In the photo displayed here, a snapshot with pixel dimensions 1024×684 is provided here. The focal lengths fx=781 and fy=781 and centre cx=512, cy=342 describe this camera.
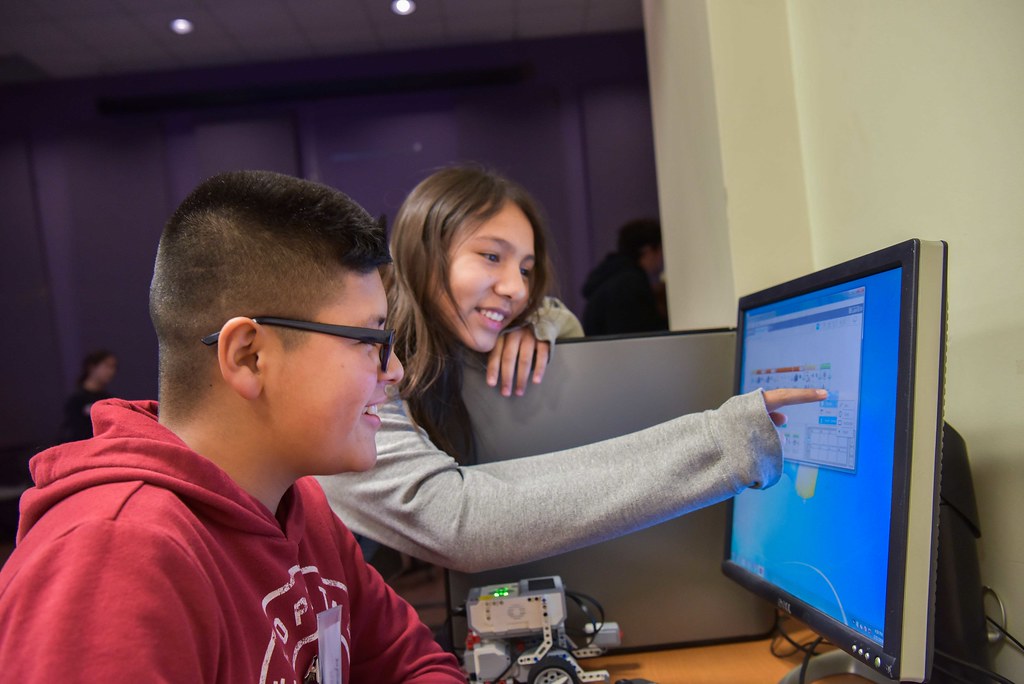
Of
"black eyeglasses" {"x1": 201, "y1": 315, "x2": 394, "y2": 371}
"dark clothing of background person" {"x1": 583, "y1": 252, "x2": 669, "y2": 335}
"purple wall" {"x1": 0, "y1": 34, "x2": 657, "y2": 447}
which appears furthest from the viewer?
"purple wall" {"x1": 0, "y1": 34, "x2": 657, "y2": 447}

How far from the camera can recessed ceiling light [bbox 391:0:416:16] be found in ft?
13.8

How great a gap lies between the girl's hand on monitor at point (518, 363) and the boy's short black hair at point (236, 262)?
360mm

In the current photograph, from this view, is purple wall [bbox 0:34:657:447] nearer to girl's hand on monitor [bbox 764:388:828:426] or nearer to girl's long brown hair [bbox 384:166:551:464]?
girl's long brown hair [bbox 384:166:551:464]

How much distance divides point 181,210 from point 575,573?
2.40 ft

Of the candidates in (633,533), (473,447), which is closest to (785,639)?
(633,533)

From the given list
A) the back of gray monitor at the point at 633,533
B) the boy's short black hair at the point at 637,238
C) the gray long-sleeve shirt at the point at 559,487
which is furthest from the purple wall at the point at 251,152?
the gray long-sleeve shirt at the point at 559,487

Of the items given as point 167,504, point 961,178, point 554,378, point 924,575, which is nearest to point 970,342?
point 961,178

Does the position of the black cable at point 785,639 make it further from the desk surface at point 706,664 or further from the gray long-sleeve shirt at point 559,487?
the gray long-sleeve shirt at point 559,487

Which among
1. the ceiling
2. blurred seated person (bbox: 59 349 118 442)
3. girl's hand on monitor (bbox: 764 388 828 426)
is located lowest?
blurred seated person (bbox: 59 349 118 442)

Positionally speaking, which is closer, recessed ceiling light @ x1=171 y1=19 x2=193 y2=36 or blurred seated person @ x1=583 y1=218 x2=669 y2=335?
blurred seated person @ x1=583 y1=218 x2=669 y2=335

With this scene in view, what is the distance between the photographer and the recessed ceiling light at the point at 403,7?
4203 millimetres

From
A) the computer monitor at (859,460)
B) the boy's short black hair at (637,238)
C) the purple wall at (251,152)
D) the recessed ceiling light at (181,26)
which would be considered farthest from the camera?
the purple wall at (251,152)

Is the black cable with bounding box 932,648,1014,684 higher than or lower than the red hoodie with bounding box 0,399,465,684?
lower

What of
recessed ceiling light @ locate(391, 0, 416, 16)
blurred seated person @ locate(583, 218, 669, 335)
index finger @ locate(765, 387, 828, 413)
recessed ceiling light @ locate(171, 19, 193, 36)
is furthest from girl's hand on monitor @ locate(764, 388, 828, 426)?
recessed ceiling light @ locate(171, 19, 193, 36)
